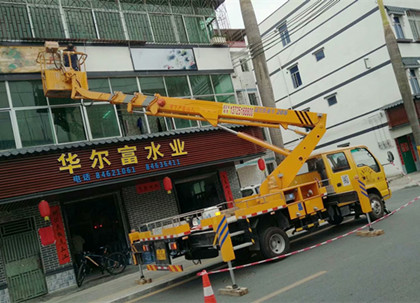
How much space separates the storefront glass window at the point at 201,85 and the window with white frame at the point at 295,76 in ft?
55.7

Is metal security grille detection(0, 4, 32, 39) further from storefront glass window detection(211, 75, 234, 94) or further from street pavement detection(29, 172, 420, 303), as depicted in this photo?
street pavement detection(29, 172, 420, 303)

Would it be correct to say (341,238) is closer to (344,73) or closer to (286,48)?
(344,73)

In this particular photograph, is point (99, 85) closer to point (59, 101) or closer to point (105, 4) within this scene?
point (59, 101)

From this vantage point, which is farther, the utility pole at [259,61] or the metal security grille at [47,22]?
the utility pole at [259,61]

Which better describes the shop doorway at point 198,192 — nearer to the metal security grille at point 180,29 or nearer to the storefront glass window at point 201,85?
the storefront glass window at point 201,85

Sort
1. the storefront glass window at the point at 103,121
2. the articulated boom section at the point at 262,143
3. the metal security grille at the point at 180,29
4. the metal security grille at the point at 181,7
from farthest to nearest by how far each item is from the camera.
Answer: the metal security grille at the point at 181,7 < the metal security grille at the point at 180,29 < the storefront glass window at the point at 103,121 < the articulated boom section at the point at 262,143

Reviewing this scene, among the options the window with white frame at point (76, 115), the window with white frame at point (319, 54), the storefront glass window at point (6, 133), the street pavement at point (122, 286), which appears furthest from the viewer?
the window with white frame at point (319, 54)

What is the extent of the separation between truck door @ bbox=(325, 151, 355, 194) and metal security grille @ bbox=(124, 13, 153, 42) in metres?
8.02

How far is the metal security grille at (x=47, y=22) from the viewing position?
38.8ft

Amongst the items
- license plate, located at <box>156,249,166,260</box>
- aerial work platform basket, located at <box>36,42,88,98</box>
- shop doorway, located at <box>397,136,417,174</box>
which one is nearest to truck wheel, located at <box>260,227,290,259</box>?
license plate, located at <box>156,249,166,260</box>

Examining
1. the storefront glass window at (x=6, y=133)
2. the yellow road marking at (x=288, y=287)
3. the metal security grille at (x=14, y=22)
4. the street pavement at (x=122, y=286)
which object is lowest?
the yellow road marking at (x=288, y=287)

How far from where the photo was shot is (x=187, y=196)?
1470 centimetres

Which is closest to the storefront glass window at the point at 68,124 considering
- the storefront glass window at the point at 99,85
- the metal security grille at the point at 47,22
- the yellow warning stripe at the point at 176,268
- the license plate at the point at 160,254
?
the storefront glass window at the point at 99,85

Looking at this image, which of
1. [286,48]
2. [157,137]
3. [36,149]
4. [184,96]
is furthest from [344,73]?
[36,149]
